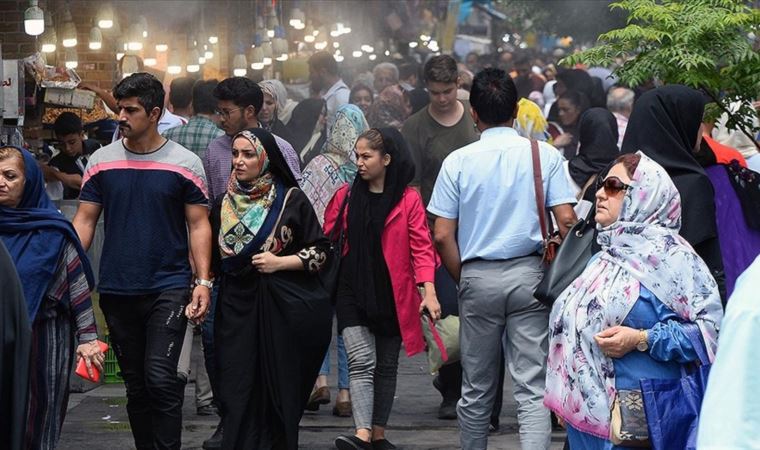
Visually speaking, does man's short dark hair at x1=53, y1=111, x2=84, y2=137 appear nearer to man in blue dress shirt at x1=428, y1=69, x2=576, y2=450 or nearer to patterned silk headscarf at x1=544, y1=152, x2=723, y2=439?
man in blue dress shirt at x1=428, y1=69, x2=576, y2=450

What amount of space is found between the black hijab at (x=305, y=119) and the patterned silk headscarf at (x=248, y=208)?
229 inches

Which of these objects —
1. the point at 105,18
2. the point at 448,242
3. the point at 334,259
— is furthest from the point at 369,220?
the point at 105,18

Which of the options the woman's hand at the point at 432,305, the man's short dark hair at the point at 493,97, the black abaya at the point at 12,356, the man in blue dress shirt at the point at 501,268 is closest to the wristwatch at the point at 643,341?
the man in blue dress shirt at the point at 501,268

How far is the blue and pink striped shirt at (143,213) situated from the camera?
7.12m

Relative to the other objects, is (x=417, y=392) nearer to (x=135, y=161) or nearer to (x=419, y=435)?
(x=419, y=435)

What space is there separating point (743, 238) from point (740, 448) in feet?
13.1

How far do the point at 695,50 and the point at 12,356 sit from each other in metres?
4.39

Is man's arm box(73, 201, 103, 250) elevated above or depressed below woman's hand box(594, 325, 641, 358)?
above

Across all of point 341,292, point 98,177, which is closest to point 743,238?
point 341,292

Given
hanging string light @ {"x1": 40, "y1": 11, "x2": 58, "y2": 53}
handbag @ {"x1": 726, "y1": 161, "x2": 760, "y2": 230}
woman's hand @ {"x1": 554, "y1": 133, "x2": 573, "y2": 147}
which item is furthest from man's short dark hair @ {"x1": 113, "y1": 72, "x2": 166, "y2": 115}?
woman's hand @ {"x1": 554, "y1": 133, "x2": 573, "y2": 147}

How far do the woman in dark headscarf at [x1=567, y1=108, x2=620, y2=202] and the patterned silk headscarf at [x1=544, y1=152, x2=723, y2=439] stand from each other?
3.93 metres

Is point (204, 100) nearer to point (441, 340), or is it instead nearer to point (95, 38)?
point (441, 340)

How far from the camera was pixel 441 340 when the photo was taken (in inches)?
336

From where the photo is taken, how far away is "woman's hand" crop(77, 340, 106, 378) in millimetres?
6379
